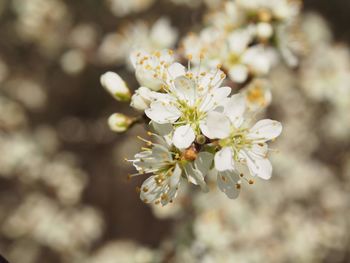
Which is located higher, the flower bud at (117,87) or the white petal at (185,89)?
the white petal at (185,89)

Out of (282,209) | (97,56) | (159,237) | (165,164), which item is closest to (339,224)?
(282,209)

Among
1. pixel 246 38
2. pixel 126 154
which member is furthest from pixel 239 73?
pixel 126 154

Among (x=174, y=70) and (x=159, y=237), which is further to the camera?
(x=159, y=237)

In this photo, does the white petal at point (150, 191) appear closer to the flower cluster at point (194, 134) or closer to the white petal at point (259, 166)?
the flower cluster at point (194, 134)

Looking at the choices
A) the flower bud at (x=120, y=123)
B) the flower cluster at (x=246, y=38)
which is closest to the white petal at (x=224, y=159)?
the flower bud at (x=120, y=123)

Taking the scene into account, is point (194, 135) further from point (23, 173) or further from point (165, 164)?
point (23, 173)

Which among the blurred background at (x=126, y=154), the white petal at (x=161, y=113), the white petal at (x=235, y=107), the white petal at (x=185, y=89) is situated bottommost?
the blurred background at (x=126, y=154)

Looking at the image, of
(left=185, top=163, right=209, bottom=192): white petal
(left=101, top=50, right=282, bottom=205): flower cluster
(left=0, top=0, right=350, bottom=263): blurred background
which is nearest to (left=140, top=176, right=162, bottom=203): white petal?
(left=101, top=50, right=282, bottom=205): flower cluster
